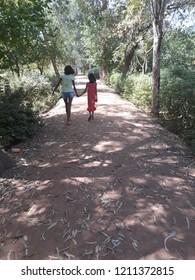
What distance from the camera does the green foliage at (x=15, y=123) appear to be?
25.2ft

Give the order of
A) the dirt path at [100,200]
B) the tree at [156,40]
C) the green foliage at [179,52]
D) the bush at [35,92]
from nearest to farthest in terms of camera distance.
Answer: the dirt path at [100,200] → the tree at [156,40] → the bush at [35,92] → the green foliage at [179,52]

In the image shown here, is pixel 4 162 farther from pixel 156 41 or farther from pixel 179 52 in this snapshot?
pixel 179 52

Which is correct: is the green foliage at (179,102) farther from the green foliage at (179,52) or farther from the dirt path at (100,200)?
the green foliage at (179,52)

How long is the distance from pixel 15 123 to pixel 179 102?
16.5 feet

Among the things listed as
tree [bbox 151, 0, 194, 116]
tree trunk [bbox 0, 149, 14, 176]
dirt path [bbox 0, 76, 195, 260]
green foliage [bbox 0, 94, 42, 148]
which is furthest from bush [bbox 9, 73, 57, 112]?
tree trunk [bbox 0, 149, 14, 176]

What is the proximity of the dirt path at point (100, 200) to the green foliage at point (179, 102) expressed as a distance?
136cm

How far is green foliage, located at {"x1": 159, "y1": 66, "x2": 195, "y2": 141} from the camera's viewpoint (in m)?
8.35

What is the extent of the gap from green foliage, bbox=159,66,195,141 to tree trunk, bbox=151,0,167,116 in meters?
0.26

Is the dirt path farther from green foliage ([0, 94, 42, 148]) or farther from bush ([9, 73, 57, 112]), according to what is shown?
bush ([9, 73, 57, 112])

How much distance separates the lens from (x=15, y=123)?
26.2 feet

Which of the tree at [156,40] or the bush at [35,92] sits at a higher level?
the tree at [156,40]

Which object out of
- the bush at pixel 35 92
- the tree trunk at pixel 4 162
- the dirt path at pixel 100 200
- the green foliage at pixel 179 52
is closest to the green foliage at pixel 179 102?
the dirt path at pixel 100 200

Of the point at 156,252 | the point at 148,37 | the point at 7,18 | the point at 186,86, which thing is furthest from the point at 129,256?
the point at 148,37

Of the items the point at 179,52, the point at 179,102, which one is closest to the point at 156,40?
the point at 179,102
